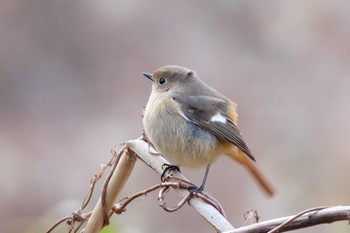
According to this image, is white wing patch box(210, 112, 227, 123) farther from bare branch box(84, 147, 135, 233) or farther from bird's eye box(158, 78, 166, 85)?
bare branch box(84, 147, 135, 233)

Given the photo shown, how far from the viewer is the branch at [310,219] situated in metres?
1.44

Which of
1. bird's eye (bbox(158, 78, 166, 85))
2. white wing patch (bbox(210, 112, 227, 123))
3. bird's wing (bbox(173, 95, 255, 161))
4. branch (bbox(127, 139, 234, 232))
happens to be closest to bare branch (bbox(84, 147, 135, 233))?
branch (bbox(127, 139, 234, 232))

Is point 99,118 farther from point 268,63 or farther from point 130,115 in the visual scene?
point 268,63

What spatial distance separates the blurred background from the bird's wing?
1.48 m

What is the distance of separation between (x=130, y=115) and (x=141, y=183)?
1.01m

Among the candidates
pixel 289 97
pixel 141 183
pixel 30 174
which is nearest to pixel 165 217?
pixel 141 183

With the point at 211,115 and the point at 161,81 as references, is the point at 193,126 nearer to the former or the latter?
the point at 211,115

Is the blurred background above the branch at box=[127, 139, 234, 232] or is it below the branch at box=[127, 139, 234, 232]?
above

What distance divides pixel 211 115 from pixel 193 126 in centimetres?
10

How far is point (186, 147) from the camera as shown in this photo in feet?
9.89

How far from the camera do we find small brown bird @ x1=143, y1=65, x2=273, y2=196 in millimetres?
2973

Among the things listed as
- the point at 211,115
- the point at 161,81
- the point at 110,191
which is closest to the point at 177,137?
the point at 211,115

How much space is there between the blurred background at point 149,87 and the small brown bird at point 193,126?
149 centimetres

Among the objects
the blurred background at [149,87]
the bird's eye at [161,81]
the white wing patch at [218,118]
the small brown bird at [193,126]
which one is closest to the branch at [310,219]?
the small brown bird at [193,126]
